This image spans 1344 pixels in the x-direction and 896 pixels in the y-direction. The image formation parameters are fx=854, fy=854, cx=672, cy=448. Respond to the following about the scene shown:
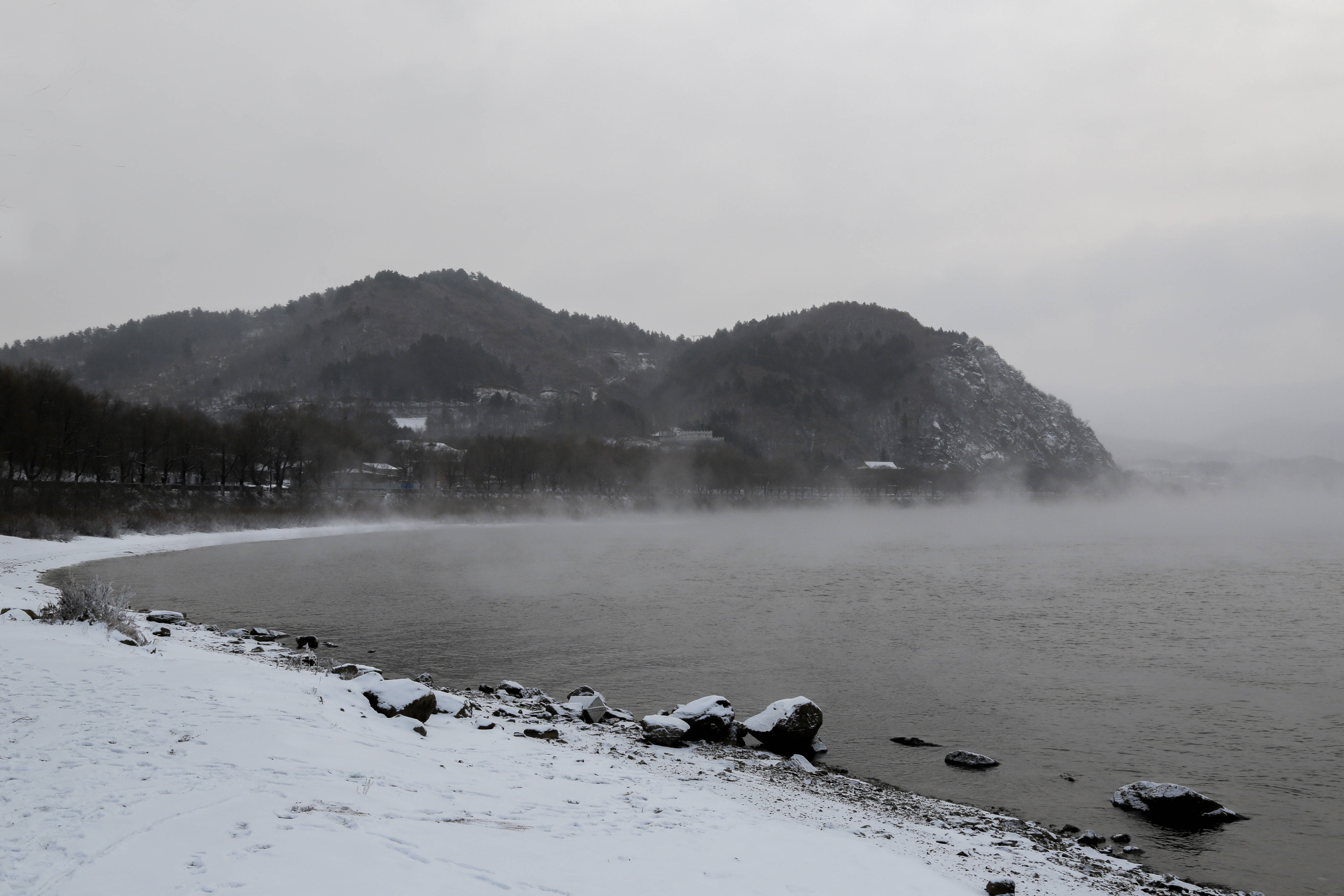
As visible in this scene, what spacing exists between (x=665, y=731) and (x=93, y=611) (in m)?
15.3

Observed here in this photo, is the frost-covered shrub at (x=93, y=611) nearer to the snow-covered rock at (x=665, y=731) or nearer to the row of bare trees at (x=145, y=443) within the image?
the snow-covered rock at (x=665, y=731)

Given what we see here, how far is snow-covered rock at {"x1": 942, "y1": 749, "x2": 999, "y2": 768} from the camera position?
58.3 feet

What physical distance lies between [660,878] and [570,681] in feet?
50.9

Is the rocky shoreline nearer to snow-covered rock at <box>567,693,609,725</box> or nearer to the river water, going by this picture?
snow-covered rock at <box>567,693,609,725</box>

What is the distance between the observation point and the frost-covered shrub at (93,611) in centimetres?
2117

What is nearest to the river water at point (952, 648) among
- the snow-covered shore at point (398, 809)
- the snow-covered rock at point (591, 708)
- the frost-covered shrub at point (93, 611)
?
the snow-covered rock at point (591, 708)

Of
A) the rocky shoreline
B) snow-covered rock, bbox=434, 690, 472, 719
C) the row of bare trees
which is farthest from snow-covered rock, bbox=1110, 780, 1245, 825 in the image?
the row of bare trees

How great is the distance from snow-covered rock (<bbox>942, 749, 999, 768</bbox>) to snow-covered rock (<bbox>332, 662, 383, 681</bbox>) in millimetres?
13268

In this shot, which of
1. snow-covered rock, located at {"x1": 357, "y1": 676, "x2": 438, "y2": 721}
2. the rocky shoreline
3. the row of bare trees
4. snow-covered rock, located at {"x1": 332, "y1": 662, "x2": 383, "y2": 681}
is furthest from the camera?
the row of bare trees

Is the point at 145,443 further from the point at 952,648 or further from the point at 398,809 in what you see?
the point at 398,809

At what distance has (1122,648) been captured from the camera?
105 ft

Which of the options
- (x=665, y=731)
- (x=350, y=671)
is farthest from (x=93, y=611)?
(x=665, y=731)

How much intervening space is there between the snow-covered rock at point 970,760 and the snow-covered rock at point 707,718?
15.3 ft

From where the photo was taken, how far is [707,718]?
1872 centimetres
